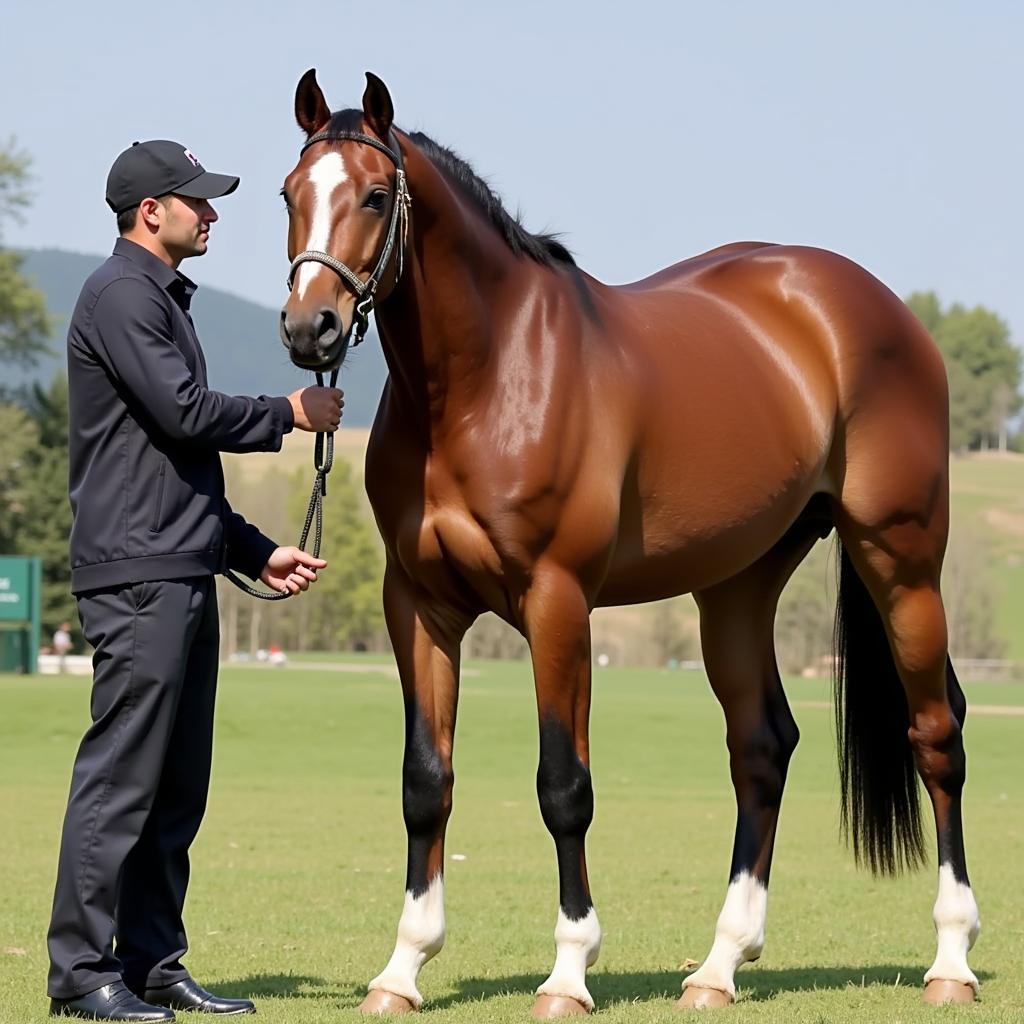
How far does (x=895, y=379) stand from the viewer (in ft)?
22.9

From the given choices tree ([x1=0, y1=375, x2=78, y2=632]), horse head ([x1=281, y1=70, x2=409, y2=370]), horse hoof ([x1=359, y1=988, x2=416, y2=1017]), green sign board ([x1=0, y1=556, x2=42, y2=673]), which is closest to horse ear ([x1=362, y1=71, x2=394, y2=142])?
horse head ([x1=281, y1=70, x2=409, y2=370])

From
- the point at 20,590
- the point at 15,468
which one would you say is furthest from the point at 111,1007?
the point at 15,468

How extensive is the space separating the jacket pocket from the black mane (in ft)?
4.45

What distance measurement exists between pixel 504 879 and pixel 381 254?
607 centimetres

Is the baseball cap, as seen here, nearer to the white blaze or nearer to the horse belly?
the white blaze

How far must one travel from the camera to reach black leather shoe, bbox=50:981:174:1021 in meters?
5.21

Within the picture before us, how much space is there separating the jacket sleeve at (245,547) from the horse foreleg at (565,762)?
39.7 inches

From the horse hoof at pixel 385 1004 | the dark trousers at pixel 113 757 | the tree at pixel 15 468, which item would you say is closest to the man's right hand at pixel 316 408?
the dark trousers at pixel 113 757

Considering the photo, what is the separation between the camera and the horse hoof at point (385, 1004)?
5.52 meters

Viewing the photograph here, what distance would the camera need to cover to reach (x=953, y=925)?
21.4 ft

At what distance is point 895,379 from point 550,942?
2.89m

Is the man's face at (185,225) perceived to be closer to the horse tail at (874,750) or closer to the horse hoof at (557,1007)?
the horse hoof at (557,1007)

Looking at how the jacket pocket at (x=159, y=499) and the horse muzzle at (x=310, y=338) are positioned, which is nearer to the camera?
the horse muzzle at (x=310, y=338)

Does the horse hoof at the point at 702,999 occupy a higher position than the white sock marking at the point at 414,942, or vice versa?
the white sock marking at the point at 414,942
